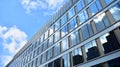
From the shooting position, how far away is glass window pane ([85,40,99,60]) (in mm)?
20578

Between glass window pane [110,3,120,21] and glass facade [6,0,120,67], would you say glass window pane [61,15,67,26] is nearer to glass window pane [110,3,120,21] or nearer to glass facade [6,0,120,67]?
glass facade [6,0,120,67]

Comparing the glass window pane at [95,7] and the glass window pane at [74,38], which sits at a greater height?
the glass window pane at [95,7]

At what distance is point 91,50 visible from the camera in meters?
21.6

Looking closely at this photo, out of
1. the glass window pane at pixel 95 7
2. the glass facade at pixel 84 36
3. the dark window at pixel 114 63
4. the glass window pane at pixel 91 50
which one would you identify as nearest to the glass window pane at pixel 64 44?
the glass facade at pixel 84 36

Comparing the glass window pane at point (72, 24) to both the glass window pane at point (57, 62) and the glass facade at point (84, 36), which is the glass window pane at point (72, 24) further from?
the glass window pane at point (57, 62)

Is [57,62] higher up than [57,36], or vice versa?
[57,36]

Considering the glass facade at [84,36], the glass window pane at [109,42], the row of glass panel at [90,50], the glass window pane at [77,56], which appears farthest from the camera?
the glass window pane at [77,56]

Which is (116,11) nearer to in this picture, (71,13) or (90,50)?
(90,50)

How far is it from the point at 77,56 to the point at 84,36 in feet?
11.2

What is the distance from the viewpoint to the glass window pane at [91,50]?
67.5 feet

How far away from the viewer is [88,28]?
78.8ft

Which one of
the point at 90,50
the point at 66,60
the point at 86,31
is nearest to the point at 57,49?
the point at 66,60

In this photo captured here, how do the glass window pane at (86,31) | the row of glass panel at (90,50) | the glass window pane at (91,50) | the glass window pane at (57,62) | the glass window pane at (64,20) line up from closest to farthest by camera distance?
1. the row of glass panel at (90,50)
2. the glass window pane at (91,50)
3. the glass window pane at (86,31)
4. the glass window pane at (57,62)
5. the glass window pane at (64,20)

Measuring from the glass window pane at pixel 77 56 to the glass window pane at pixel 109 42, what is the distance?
4.90 metres
